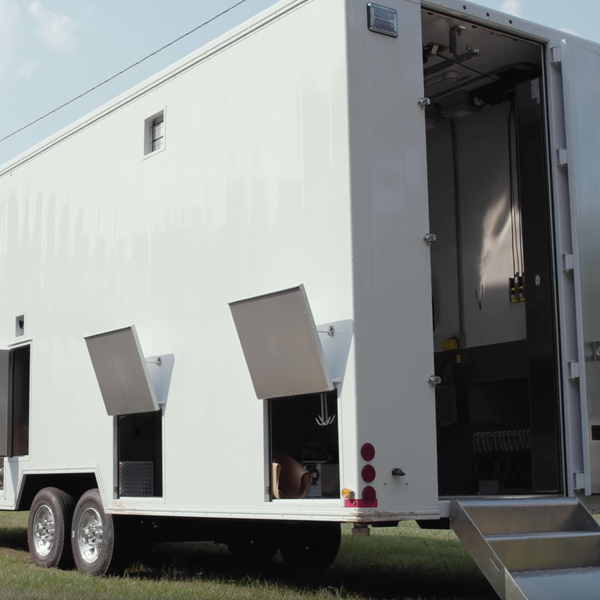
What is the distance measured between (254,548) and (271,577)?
67 centimetres

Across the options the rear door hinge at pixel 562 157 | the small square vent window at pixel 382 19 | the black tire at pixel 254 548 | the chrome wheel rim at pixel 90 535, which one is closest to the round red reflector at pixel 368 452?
the rear door hinge at pixel 562 157

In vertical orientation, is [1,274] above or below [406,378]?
above

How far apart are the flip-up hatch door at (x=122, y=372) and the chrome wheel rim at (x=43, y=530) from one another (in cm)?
150

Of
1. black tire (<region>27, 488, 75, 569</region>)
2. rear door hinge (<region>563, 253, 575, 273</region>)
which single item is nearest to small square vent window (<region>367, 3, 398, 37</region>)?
rear door hinge (<region>563, 253, 575, 273</region>)

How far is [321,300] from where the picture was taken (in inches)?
243

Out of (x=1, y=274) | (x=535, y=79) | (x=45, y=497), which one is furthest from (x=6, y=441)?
(x=535, y=79)

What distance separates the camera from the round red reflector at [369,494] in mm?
5746

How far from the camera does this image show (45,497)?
8891 mm

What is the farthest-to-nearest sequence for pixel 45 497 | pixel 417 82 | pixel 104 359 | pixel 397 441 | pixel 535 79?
pixel 45 497 < pixel 104 359 < pixel 535 79 < pixel 417 82 < pixel 397 441

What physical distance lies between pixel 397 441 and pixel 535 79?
3.19 meters

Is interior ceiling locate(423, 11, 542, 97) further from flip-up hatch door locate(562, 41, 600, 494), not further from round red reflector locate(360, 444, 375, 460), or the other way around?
round red reflector locate(360, 444, 375, 460)

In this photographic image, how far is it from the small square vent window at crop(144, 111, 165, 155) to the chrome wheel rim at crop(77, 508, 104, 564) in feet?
9.93

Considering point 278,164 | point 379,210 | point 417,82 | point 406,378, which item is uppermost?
point 417,82

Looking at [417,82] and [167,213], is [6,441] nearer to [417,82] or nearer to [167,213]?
[167,213]
